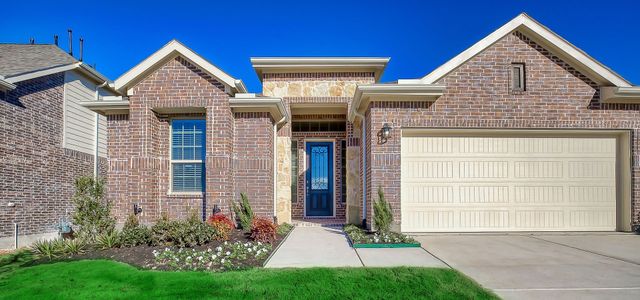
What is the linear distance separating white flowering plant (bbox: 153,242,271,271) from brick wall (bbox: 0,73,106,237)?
572 centimetres

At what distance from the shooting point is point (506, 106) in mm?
8969

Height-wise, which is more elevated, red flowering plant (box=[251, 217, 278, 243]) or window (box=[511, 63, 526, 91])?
window (box=[511, 63, 526, 91])

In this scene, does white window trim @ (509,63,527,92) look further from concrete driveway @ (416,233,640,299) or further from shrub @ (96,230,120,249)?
shrub @ (96,230,120,249)

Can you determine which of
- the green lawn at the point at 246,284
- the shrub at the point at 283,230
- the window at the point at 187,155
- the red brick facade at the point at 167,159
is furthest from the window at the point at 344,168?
the green lawn at the point at 246,284

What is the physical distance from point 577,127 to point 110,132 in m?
11.8

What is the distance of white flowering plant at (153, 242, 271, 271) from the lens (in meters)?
5.80

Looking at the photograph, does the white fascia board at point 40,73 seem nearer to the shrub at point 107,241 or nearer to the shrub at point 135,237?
the shrub at point 107,241

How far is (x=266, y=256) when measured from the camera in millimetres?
6438

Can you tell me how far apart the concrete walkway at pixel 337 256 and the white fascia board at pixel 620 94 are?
20.4 feet

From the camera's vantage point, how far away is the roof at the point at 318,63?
1138 centimetres

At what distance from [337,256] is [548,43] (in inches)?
284

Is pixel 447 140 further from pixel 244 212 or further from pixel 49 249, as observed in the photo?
pixel 49 249

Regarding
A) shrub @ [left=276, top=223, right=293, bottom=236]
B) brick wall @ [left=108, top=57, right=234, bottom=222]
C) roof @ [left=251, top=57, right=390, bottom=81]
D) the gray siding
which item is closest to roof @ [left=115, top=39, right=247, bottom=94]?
brick wall @ [left=108, top=57, right=234, bottom=222]

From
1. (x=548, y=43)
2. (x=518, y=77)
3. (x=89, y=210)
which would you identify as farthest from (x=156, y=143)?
(x=548, y=43)
